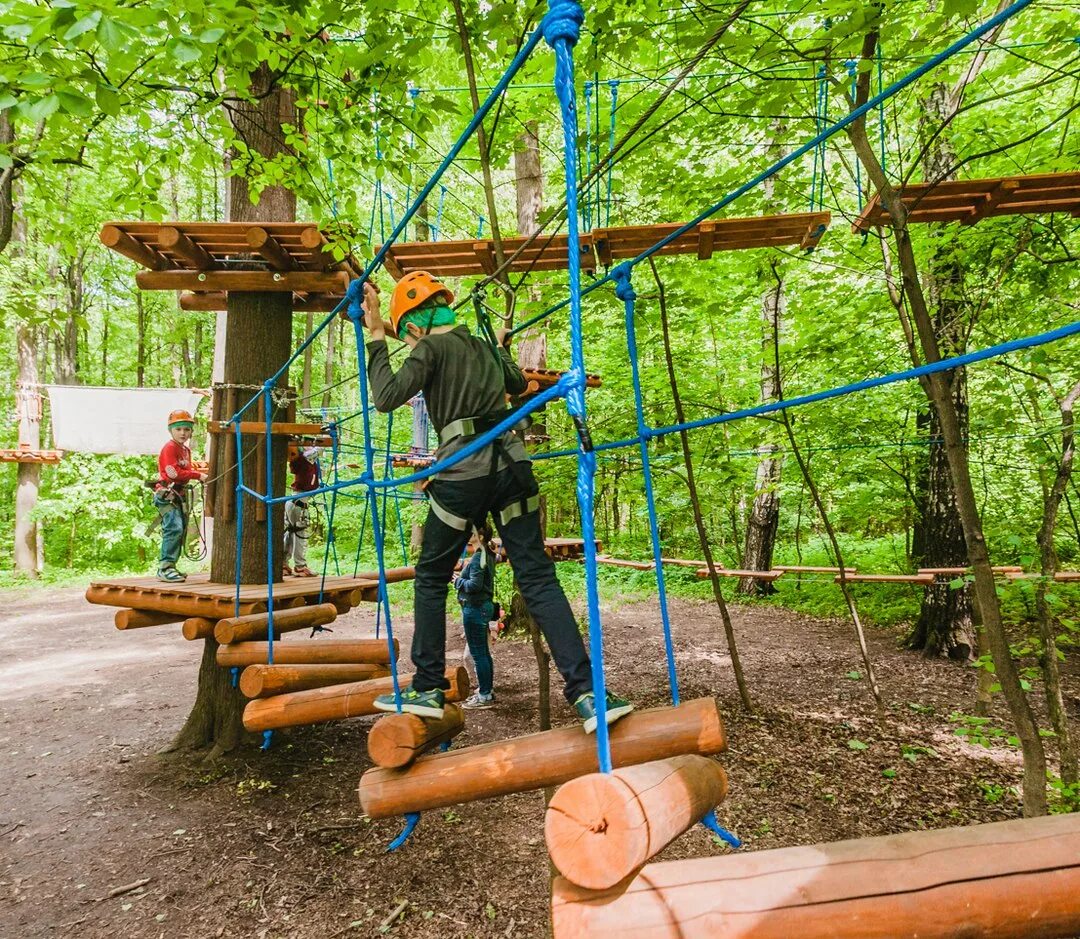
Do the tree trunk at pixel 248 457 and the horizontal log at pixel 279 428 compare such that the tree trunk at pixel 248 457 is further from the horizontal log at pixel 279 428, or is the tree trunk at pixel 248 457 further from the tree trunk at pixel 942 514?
the tree trunk at pixel 942 514

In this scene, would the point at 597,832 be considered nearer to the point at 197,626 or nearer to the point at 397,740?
the point at 397,740

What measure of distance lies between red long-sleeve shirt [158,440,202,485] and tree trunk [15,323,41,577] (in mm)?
9690

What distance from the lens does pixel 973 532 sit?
2.70 meters

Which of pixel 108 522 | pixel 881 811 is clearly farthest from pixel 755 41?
pixel 108 522

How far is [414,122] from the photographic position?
3510 millimetres

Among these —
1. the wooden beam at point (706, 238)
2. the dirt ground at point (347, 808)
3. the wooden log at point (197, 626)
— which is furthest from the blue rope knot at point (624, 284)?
the wooden log at point (197, 626)

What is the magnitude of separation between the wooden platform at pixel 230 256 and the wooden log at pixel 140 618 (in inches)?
81.6

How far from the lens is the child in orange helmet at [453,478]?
2121 millimetres

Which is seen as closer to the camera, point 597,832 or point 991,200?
point 597,832

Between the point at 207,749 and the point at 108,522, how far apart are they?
1446 cm

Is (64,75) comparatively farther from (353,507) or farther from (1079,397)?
(353,507)

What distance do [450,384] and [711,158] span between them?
17.3 feet

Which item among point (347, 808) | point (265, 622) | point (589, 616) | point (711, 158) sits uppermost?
point (711, 158)

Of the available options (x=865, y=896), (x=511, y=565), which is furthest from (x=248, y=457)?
(x=865, y=896)
